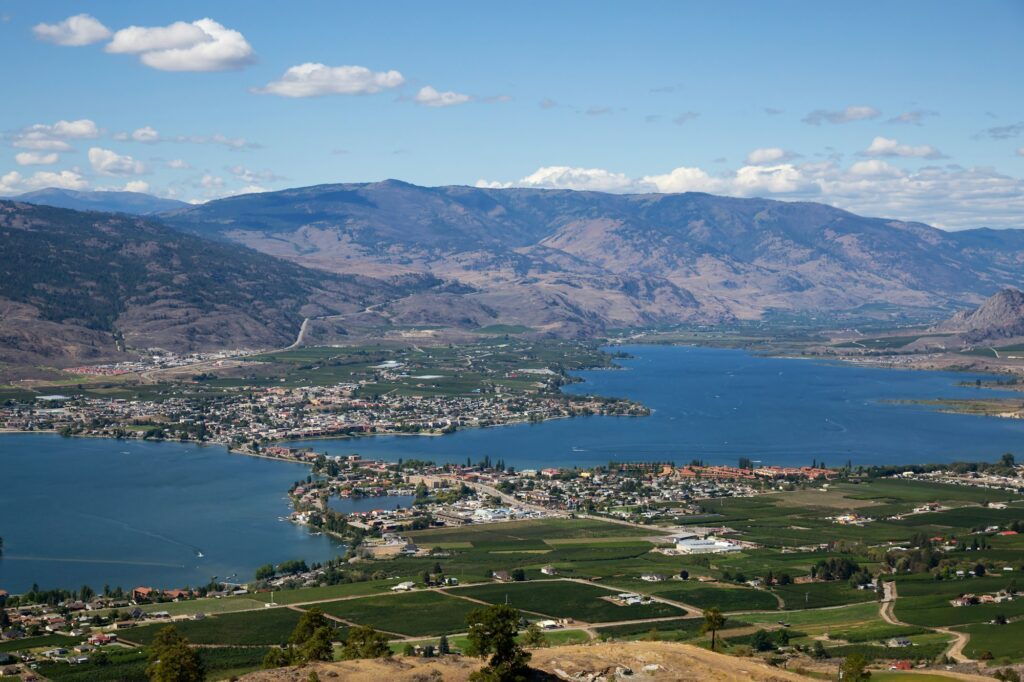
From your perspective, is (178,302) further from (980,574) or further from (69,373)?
(980,574)

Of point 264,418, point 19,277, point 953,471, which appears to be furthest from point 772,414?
point 19,277

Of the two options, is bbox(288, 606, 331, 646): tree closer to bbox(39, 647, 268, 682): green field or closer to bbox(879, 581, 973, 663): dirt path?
bbox(39, 647, 268, 682): green field

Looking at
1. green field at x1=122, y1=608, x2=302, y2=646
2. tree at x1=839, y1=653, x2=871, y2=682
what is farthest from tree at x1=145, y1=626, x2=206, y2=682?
tree at x1=839, y1=653, x2=871, y2=682

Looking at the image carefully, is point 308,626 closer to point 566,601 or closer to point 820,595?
point 566,601

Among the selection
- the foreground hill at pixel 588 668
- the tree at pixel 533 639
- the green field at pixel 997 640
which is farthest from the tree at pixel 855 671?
the tree at pixel 533 639

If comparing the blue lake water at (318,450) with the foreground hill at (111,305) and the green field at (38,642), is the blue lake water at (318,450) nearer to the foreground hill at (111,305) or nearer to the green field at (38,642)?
the green field at (38,642)
